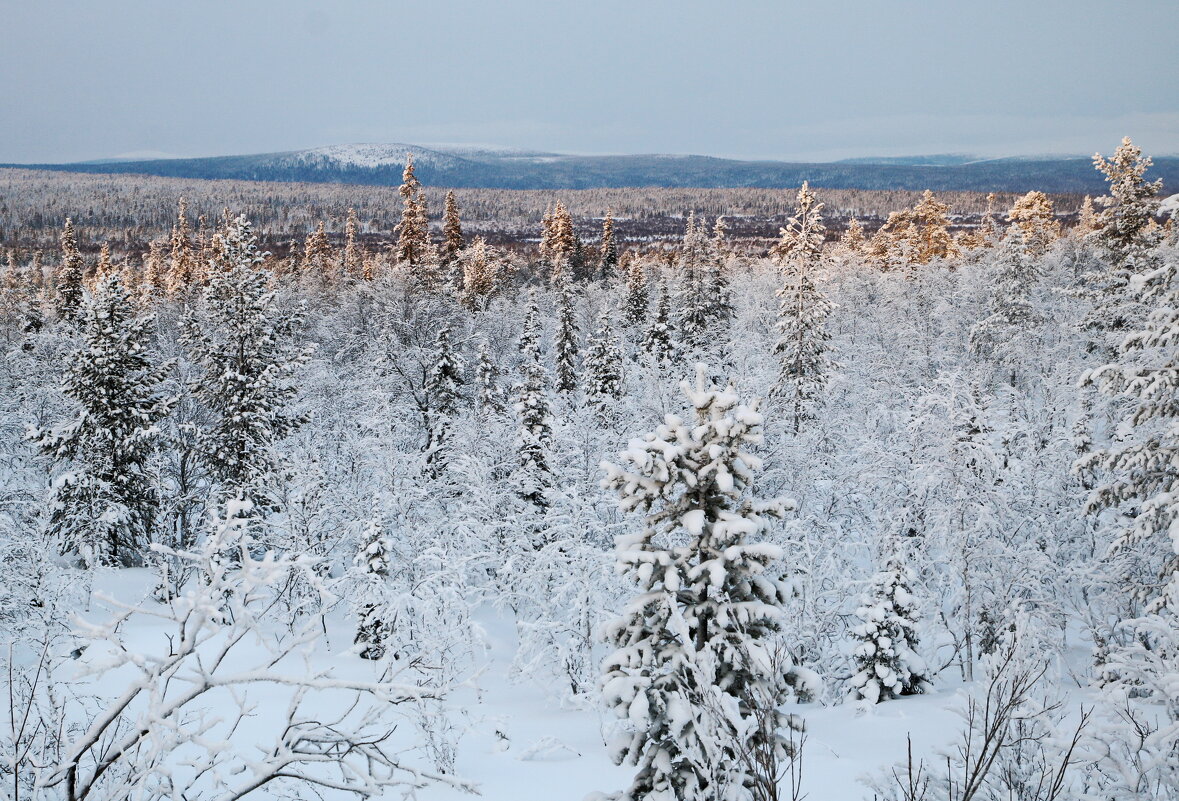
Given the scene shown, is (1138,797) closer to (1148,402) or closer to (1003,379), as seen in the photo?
(1148,402)

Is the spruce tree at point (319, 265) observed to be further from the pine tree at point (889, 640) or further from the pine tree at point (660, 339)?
the pine tree at point (889, 640)

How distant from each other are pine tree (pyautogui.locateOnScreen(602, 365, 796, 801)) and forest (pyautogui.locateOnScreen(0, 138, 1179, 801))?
4 centimetres

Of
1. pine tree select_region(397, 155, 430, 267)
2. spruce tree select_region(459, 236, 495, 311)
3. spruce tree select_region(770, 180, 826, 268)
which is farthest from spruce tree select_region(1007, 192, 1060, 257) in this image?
pine tree select_region(397, 155, 430, 267)

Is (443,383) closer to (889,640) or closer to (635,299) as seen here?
(889,640)

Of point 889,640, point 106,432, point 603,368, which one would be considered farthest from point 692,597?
point 603,368

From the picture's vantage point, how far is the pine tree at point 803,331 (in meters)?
24.2

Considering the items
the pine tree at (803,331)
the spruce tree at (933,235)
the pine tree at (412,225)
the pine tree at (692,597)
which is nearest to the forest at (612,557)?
the pine tree at (692,597)

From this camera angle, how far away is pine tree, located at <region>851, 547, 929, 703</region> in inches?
461

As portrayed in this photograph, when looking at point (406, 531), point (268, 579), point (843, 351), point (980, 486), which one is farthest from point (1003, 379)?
point (268, 579)

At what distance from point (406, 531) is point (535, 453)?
4.50m

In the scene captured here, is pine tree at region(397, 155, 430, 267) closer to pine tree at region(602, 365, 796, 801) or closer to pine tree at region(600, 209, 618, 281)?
pine tree at region(600, 209, 618, 281)

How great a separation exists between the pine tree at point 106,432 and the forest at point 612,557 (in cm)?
11

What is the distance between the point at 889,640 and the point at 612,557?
200 inches

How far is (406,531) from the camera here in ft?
59.3
